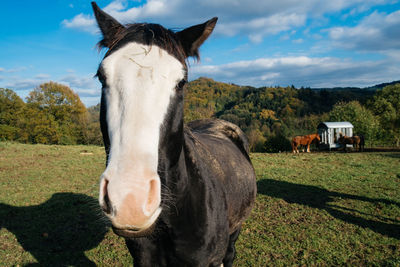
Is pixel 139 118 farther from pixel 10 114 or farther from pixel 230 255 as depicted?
pixel 10 114

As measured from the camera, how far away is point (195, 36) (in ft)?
6.46

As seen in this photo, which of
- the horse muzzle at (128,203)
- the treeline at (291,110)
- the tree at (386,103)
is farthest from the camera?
the tree at (386,103)

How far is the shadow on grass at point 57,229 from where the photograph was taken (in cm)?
419

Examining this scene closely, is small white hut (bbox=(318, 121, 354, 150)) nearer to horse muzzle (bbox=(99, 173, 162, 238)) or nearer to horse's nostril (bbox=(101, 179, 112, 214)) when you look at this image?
horse muzzle (bbox=(99, 173, 162, 238))

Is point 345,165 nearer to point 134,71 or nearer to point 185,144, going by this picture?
point 185,144

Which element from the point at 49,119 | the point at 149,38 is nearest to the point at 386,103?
the point at 149,38

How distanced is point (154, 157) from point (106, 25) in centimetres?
137

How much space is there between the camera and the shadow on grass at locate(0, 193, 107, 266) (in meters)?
4.19

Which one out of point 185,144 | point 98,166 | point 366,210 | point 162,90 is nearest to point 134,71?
point 162,90

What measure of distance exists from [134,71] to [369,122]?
31.2 m

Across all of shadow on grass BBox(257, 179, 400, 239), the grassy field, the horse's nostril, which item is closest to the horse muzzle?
the horse's nostril

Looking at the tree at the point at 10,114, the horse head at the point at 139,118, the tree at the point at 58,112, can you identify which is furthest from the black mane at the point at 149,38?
the tree at the point at 10,114

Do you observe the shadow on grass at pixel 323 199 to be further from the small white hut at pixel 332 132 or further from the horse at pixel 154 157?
the small white hut at pixel 332 132

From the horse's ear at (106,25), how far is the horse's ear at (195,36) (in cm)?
51
